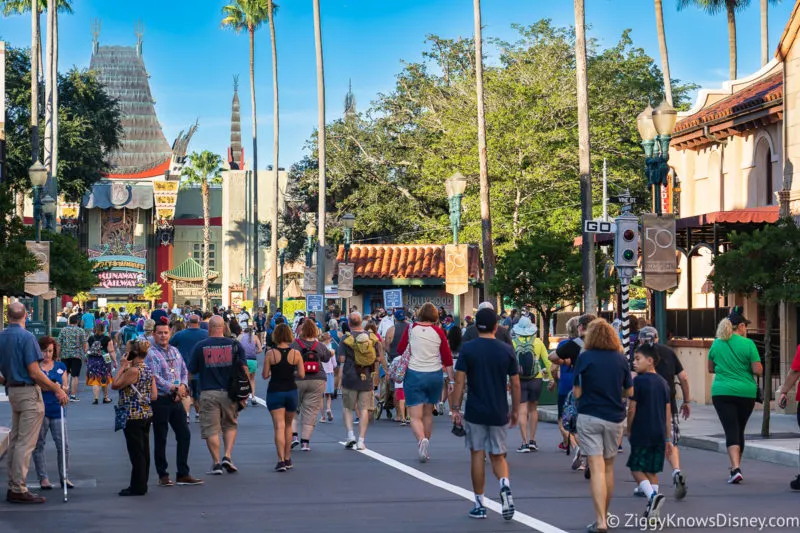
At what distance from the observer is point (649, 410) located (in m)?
11.6

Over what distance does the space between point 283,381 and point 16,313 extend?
3854mm

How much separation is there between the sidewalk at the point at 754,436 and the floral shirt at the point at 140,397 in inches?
299

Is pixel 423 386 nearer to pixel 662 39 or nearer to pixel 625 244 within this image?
pixel 625 244

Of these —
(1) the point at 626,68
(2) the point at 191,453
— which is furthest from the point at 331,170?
(2) the point at 191,453

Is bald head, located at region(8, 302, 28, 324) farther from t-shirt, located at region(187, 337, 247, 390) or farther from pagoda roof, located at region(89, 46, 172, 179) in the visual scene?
pagoda roof, located at region(89, 46, 172, 179)

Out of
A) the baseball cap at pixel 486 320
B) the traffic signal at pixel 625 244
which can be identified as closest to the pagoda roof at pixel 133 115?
the traffic signal at pixel 625 244

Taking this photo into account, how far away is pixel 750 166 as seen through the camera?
30844mm

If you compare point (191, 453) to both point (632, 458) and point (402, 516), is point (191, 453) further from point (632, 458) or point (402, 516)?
point (632, 458)

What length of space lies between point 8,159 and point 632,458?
1824 inches

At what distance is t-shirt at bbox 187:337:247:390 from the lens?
15.2 meters

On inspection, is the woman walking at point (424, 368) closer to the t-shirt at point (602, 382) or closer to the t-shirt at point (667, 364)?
the t-shirt at point (667, 364)

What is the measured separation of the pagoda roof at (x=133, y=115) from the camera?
101 m

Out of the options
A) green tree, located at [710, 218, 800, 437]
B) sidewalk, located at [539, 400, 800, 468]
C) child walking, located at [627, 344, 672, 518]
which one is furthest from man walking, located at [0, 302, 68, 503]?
green tree, located at [710, 218, 800, 437]

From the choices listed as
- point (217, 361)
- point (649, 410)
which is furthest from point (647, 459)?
Answer: point (217, 361)
